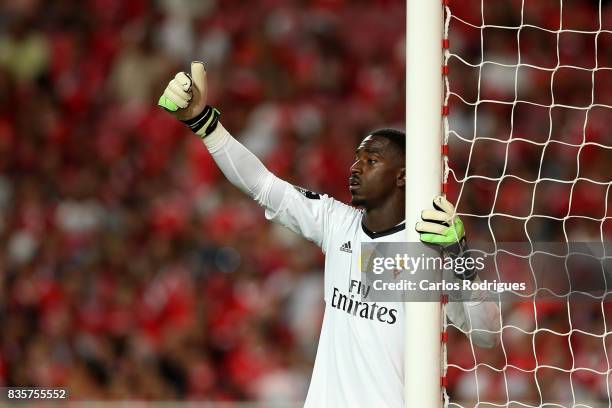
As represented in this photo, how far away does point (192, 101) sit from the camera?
146 inches

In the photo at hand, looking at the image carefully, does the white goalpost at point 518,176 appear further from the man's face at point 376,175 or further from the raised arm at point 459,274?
the man's face at point 376,175

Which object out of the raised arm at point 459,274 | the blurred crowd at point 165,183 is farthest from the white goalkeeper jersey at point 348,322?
the blurred crowd at point 165,183

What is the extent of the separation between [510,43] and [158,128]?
2.93 metres

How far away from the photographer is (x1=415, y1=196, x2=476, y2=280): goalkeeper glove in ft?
10.7

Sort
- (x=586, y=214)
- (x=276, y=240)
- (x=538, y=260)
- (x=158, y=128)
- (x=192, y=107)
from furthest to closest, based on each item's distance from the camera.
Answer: (x=158, y=128), (x=276, y=240), (x=586, y=214), (x=538, y=260), (x=192, y=107)

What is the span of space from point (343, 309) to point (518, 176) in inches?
129

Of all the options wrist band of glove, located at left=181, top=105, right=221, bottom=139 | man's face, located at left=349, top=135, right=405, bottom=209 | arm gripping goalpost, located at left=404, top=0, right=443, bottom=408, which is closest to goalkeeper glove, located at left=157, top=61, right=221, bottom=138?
wrist band of glove, located at left=181, top=105, right=221, bottom=139

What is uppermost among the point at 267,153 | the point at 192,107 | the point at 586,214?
the point at 267,153

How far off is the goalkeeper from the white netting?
1116mm

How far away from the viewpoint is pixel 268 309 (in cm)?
699

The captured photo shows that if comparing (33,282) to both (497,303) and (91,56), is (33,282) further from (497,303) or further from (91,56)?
(497,303)

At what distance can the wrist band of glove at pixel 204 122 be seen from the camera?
375 cm

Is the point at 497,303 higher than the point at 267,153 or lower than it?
lower

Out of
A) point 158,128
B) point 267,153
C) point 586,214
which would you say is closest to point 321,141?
point 267,153
